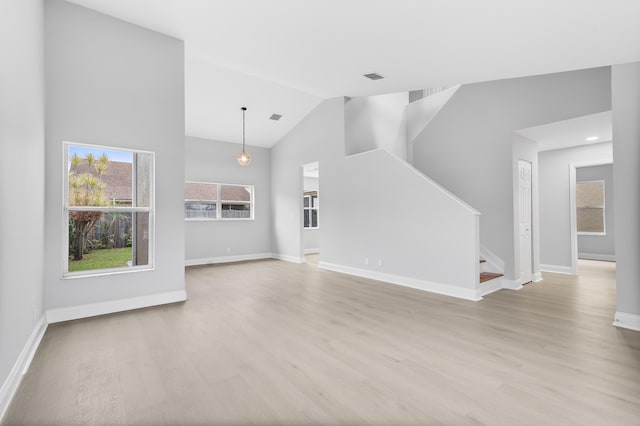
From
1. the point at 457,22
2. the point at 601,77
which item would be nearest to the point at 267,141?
the point at 457,22

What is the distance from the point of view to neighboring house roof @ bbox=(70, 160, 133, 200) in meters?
3.79

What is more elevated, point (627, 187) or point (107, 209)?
point (627, 187)

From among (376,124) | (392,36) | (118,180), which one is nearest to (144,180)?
(118,180)

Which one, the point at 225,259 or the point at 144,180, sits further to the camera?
the point at 225,259

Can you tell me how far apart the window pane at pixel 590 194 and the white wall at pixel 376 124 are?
5.01m

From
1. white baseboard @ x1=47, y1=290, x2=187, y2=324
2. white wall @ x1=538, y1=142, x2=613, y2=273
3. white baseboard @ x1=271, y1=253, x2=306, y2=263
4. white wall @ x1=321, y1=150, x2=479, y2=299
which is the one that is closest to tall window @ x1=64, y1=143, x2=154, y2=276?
white baseboard @ x1=47, y1=290, x2=187, y2=324

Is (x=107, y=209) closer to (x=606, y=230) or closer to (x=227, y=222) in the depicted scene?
(x=227, y=222)

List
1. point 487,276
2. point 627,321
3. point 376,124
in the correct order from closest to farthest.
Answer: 1. point 627,321
2. point 487,276
3. point 376,124

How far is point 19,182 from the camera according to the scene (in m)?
2.27

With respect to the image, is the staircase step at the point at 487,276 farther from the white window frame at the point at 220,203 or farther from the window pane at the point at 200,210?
the window pane at the point at 200,210

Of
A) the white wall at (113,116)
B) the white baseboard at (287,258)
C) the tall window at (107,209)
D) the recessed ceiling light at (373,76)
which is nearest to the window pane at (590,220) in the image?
the recessed ceiling light at (373,76)

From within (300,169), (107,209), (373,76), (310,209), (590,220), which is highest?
(373,76)

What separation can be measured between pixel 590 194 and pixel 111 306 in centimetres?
1058

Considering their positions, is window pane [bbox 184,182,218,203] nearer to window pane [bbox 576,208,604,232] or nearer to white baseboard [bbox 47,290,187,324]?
white baseboard [bbox 47,290,187,324]
